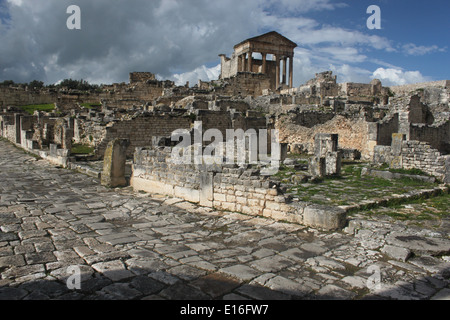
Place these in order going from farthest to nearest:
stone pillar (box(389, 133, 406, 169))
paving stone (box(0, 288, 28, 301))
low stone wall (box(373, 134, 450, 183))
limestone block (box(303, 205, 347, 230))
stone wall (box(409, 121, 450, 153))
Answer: stone wall (box(409, 121, 450, 153)) → stone pillar (box(389, 133, 406, 169)) → low stone wall (box(373, 134, 450, 183)) → limestone block (box(303, 205, 347, 230)) → paving stone (box(0, 288, 28, 301))

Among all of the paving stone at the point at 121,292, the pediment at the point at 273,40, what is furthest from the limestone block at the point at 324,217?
the pediment at the point at 273,40

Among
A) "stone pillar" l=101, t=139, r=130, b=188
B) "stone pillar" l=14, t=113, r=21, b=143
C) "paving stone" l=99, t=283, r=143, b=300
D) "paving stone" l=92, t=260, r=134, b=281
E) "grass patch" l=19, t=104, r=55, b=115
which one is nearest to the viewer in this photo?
"paving stone" l=99, t=283, r=143, b=300

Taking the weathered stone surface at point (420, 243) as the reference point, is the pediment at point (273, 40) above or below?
above

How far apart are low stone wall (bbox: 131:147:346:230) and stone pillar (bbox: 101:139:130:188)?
1.10m

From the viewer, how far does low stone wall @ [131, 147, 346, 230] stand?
6.08m

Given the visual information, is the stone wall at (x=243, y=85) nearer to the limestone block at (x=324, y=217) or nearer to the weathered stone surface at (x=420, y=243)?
the limestone block at (x=324, y=217)

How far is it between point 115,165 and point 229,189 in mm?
4484

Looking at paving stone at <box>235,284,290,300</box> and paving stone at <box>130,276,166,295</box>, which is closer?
paving stone at <box>235,284,290,300</box>

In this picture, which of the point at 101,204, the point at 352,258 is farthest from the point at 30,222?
the point at 352,258

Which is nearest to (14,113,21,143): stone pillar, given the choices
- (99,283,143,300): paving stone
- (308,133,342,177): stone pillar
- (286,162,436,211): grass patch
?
(286,162,436,211): grass patch

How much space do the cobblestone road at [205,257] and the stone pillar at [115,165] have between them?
2808mm

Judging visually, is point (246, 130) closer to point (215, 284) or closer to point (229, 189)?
point (229, 189)

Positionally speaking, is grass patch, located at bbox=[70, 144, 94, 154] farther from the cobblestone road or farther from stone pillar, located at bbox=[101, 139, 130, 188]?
the cobblestone road

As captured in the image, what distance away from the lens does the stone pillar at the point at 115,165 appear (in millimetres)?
10188
